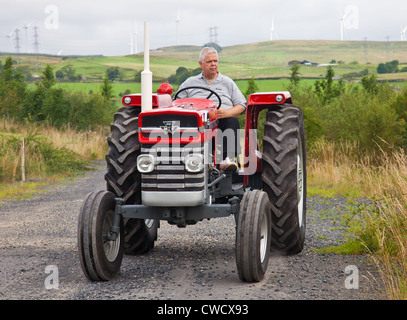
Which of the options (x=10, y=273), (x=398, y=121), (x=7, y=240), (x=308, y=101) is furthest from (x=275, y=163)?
(x=308, y=101)

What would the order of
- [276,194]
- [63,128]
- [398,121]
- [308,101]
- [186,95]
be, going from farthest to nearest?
[63,128]
[308,101]
[398,121]
[186,95]
[276,194]

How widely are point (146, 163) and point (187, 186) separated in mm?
451

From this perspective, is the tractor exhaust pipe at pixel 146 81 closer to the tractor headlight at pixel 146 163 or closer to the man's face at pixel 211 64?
the tractor headlight at pixel 146 163

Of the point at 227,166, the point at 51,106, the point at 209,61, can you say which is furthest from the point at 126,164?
the point at 51,106

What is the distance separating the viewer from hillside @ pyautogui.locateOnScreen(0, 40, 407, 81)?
203 feet

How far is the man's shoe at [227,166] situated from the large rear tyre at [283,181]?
0.33m

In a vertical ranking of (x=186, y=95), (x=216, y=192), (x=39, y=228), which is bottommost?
(x=39, y=228)

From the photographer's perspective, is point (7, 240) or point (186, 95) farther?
point (7, 240)

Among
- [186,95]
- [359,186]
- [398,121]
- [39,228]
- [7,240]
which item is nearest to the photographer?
[186,95]

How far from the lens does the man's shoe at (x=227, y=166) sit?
6785 mm

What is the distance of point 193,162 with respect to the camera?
234 inches
